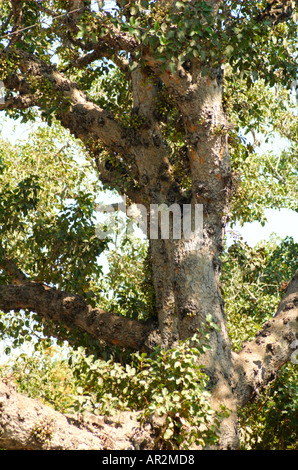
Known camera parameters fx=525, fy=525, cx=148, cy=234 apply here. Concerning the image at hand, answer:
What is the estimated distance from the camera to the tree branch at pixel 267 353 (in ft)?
19.8

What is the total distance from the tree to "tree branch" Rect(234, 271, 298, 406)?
13mm

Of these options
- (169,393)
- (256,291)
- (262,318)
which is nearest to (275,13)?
(169,393)

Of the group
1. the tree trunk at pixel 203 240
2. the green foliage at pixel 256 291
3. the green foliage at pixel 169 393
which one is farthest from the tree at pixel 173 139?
the green foliage at pixel 256 291

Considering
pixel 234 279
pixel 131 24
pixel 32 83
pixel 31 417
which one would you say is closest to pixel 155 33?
pixel 131 24

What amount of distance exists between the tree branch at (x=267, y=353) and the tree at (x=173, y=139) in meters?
0.01

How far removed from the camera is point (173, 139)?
7.81m

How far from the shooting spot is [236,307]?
1110 cm

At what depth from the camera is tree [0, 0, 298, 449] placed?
5824 mm

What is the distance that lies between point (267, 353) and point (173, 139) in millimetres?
3390

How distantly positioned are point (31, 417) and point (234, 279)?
22.4 ft

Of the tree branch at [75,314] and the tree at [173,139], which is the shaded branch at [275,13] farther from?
the tree branch at [75,314]

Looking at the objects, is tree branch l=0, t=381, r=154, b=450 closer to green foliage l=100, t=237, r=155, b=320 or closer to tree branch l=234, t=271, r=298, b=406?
tree branch l=234, t=271, r=298, b=406

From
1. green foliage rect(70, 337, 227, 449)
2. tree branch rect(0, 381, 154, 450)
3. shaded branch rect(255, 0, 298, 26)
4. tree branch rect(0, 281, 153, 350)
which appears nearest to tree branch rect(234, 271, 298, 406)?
green foliage rect(70, 337, 227, 449)

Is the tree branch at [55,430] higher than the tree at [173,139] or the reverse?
the reverse
